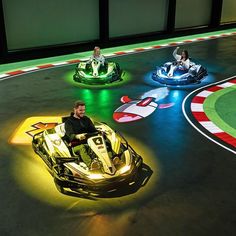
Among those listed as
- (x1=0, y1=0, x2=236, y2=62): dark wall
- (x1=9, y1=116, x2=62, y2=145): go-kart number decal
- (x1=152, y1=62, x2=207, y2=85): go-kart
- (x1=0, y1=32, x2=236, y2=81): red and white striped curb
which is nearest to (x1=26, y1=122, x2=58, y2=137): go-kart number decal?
(x1=9, y1=116, x2=62, y2=145): go-kart number decal

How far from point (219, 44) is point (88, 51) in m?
5.97

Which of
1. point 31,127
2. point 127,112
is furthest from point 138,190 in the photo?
point 127,112

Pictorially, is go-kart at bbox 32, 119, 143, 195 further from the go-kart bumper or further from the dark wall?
the dark wall

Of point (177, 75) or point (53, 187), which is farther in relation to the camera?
point (177, 75)

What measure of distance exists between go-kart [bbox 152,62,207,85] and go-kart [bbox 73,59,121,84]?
4.25 ft

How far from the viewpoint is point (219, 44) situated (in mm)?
16781

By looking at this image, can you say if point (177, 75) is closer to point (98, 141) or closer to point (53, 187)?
point (98, 141)

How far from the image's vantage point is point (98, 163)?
18.1 feet

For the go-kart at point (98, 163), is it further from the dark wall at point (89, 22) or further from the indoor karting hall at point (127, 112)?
the dark wall at point (89, 22)

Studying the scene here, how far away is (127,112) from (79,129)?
288cm

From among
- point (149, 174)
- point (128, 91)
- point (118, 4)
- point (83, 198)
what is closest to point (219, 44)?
point (118, 4)

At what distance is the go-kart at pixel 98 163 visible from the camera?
5.38 meters

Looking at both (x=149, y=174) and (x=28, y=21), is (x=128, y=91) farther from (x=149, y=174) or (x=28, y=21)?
(x=28, y=21)

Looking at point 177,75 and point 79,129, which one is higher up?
point 79,129
